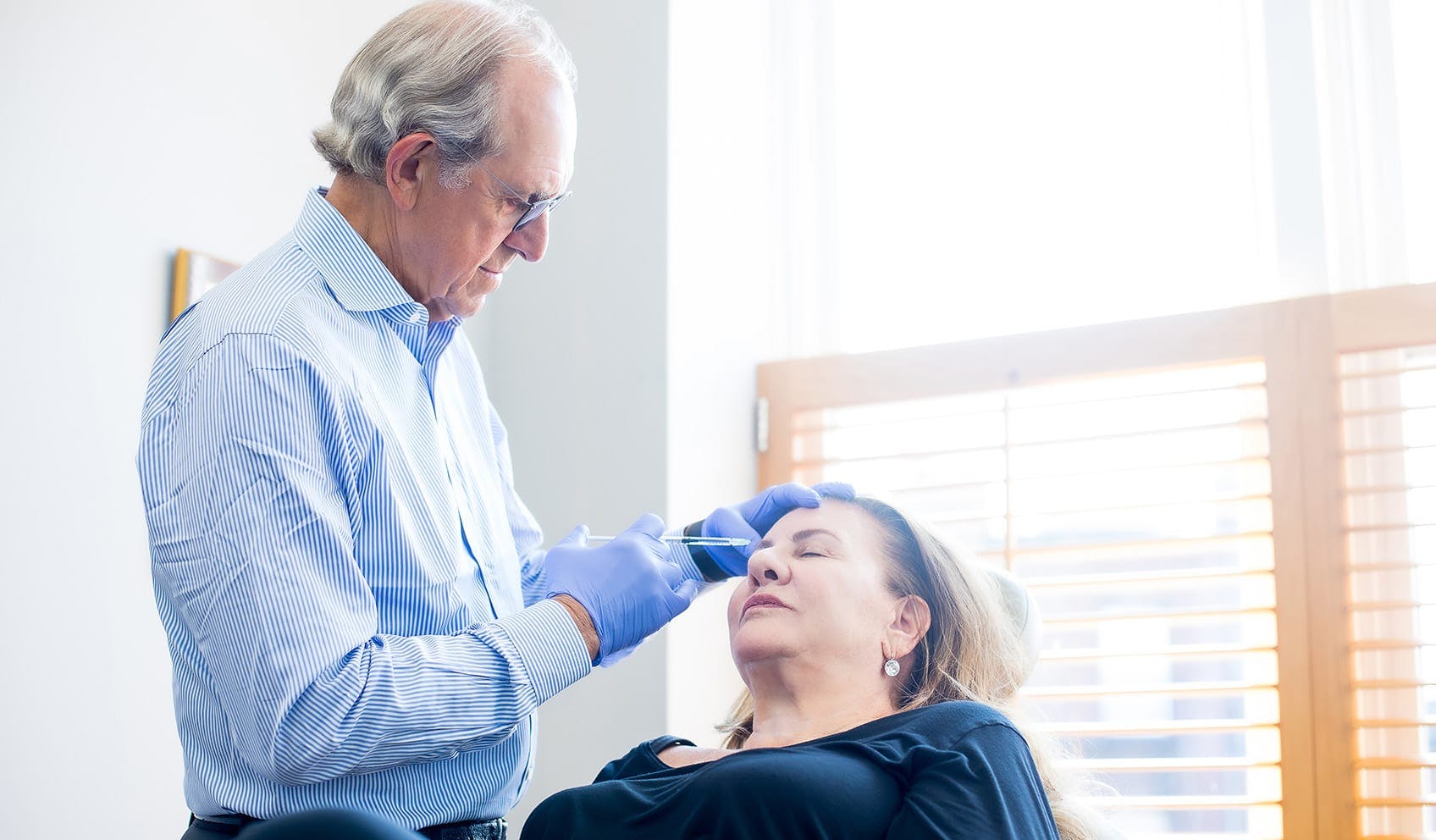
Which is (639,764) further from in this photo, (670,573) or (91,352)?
(91,352)

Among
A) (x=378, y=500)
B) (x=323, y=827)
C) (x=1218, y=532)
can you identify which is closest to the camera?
(x=323, y=827)

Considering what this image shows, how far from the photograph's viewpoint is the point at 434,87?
141 cm

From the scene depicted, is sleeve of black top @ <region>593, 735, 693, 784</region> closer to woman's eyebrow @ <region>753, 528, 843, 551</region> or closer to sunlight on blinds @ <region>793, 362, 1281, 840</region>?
woman's eyebrow @ <region>753, 528, 843, 551</region>

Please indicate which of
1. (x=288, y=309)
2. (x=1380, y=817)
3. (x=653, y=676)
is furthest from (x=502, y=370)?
(x=1380, y=817)

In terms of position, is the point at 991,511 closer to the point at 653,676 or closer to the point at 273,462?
the point at 653,676

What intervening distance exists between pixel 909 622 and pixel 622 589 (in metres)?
0.50

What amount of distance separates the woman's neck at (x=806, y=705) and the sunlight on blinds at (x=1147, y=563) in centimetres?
57

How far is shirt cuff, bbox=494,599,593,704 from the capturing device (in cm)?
131

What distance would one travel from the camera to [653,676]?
2.49 m

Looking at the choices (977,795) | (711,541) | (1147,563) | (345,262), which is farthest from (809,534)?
(1147,563)

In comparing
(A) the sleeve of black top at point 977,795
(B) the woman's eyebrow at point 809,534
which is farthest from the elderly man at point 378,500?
(A) the sleeve of black top at point 977,795

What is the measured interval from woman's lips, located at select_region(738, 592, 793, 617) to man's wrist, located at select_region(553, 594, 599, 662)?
1.13 feet

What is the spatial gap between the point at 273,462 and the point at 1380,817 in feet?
5.68

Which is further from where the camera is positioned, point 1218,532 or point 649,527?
point 1218,532
